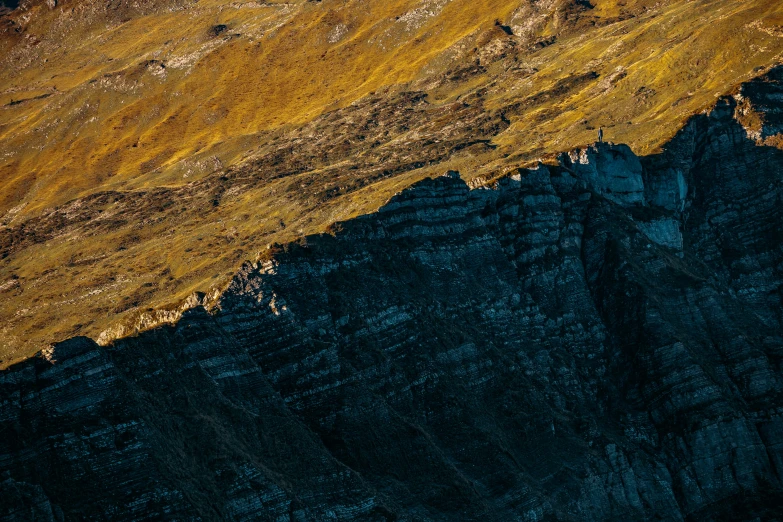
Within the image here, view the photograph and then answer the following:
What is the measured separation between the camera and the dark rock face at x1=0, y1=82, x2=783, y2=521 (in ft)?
210

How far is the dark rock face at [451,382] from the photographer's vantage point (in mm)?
64125

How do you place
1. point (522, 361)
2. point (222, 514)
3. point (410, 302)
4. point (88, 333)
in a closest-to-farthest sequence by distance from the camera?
point (222, 514), point (410, 302), point (522, 361), point (88, 333)

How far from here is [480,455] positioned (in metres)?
85.4

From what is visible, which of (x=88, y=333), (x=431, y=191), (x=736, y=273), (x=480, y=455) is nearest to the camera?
(x=480, y=455)

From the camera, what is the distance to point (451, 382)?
9044 cm

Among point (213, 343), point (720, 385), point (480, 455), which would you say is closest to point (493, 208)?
point (720, 385)

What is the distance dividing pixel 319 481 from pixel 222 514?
378 inches

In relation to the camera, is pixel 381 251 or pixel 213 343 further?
pixel 381 251

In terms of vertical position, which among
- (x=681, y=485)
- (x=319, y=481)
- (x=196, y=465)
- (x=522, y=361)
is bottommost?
(x=681, y=485)

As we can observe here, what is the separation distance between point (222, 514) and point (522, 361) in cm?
4477

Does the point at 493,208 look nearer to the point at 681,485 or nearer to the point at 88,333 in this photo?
the point at 681,485

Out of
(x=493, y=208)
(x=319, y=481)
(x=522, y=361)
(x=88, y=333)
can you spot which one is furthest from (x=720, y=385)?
(x=88, y=333)

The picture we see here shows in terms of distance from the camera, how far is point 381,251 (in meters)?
99.6

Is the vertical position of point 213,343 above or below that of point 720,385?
above
